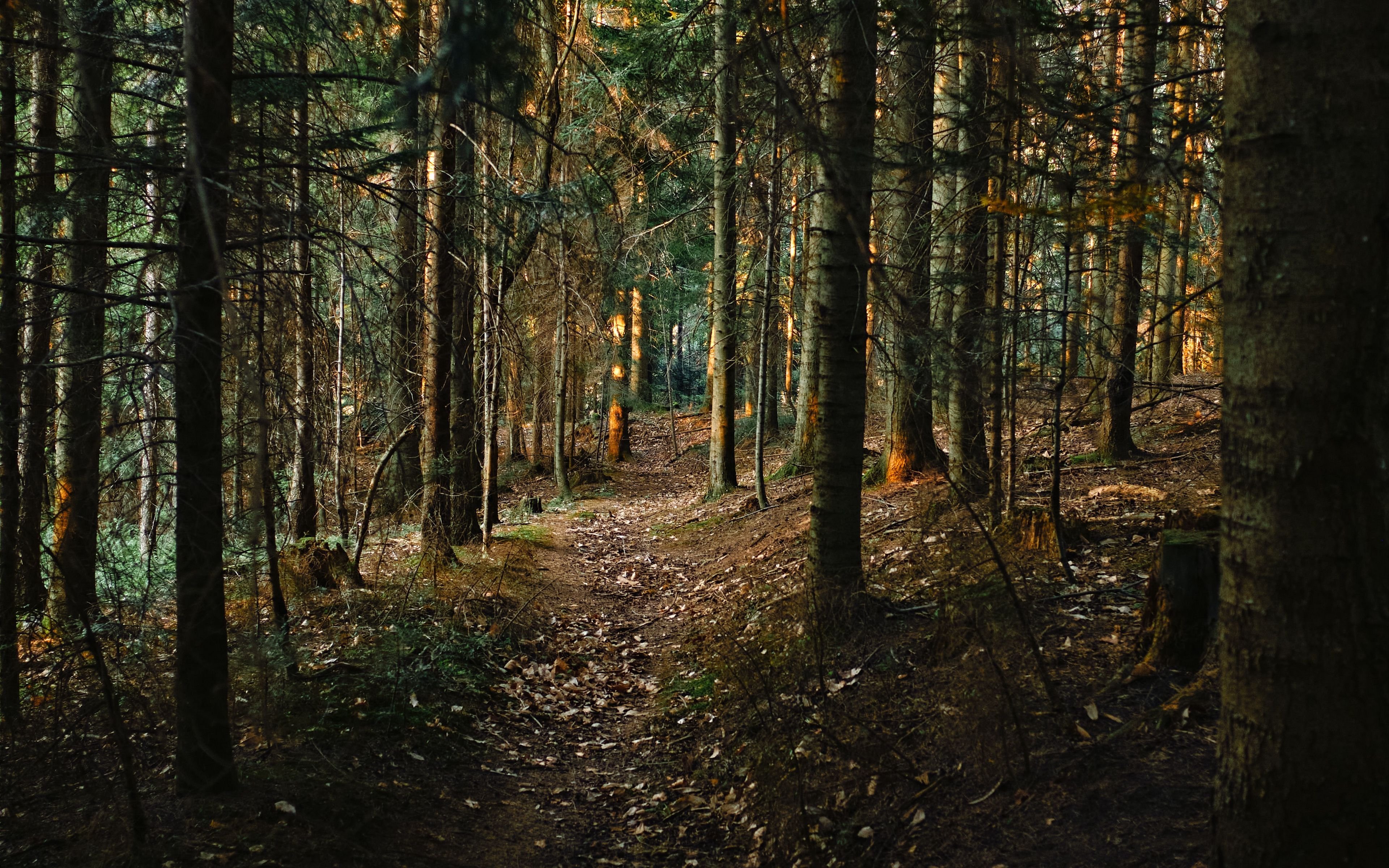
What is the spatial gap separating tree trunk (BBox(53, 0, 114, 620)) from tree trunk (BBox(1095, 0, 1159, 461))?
412cm

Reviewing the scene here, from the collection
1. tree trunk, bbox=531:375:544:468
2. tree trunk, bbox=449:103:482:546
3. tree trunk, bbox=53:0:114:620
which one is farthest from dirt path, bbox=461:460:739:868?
tree trunk, bbox=531:375:544:468

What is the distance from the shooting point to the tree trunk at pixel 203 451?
3.53 m

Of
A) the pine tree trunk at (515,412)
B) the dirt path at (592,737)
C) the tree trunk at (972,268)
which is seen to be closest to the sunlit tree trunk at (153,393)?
the dirt path at (592,737)

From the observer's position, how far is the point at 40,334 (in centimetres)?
519

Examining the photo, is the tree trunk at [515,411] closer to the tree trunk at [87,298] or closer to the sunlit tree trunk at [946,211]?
the tree trunk at [87,298]

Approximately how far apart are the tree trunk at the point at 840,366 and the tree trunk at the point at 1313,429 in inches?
143

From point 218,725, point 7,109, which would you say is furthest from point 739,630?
point 7,109

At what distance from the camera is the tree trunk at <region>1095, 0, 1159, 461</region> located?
4586mm

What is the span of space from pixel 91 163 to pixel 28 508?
1986 millimetres

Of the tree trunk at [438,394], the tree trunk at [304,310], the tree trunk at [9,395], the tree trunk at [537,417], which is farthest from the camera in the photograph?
the tree trunk at [537,417]

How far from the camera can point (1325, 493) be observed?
2236 millimetres

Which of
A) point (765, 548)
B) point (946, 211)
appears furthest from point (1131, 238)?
point (765, 548)

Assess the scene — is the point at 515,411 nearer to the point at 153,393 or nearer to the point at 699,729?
the point at 699,729

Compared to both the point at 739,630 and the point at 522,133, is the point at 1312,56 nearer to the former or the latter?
the point at 522,133
